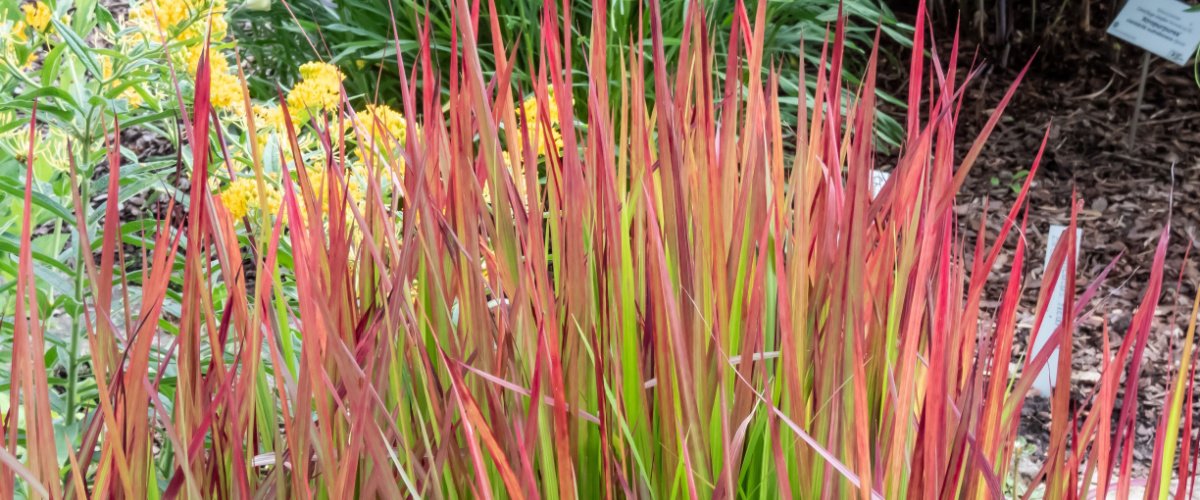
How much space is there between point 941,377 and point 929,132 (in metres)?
0.17

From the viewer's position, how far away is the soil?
6.35 feet

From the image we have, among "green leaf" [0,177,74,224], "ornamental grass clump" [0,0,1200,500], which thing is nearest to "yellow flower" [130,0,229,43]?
"green leaf" [0,177,74,224]

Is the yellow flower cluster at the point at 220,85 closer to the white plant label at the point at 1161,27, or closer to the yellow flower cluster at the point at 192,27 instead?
the yellow flower cluster at the point at 192,27

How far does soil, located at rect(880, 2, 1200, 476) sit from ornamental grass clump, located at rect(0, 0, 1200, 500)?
135 cm

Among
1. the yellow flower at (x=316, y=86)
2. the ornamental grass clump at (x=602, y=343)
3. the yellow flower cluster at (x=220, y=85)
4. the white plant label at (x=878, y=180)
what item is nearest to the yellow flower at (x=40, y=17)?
the yellow flower cluster at (x=220, y=85)

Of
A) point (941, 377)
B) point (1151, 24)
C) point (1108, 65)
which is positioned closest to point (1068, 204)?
point (1151, 24)

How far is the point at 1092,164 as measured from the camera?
245 cm

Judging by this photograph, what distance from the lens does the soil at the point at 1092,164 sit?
1.93 metres

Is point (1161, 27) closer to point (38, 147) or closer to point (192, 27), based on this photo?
point (192, 27)

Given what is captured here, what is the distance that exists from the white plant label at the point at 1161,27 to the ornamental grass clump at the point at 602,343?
1800 millimetres

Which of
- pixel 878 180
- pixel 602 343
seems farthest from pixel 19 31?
pixel 878 180

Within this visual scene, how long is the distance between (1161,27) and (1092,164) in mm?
584

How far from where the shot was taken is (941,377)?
0.39 meters

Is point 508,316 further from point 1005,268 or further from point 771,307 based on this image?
point 1005,268
